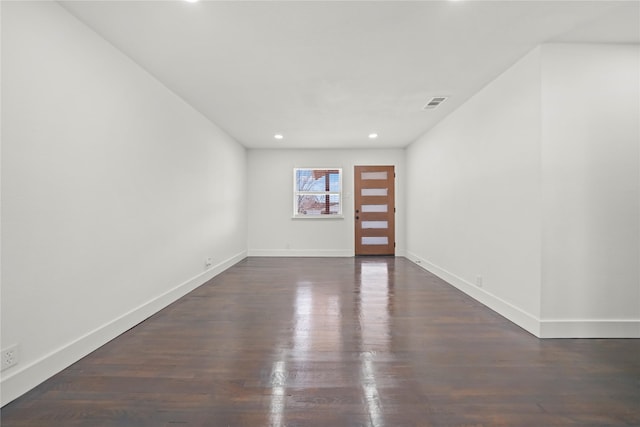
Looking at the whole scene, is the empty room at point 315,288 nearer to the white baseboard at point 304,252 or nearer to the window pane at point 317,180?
the white baseboard at point 304,252

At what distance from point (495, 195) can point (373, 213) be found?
386 centimetres

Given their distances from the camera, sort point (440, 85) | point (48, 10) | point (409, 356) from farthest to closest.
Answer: point (440, 85), point (409, 356), point (48, 10)

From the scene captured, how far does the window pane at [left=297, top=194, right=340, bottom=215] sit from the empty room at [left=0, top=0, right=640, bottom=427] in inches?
124

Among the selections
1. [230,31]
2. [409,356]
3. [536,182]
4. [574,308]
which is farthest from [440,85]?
[409,356]

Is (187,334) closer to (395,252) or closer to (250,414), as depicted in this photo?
(250,414)

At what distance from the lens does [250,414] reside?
62.7 inches

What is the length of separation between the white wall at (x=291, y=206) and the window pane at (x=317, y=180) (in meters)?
0.17

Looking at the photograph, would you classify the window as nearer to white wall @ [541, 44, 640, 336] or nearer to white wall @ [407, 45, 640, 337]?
white wall @ [407, 45, 640, 337]

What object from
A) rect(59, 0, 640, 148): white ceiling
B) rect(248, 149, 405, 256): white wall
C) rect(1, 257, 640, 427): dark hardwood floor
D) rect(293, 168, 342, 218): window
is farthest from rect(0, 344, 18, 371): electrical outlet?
rect(293, 168, 342, 218): window

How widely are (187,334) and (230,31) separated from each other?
2.55 m

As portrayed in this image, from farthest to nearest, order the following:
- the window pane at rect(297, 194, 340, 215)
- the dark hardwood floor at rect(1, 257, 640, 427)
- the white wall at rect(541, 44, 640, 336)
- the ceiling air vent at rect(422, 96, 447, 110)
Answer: the window pane at rect(297, 194, 340, 215)
the ceiling air vent at rect(422, 96, 447, 110)
the white wall at rect(541, 44, 640, 336)
the dark hardwood floor at rect(1, 257, 640, 427)

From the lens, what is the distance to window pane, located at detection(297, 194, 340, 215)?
23.2 ft

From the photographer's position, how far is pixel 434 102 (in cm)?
388

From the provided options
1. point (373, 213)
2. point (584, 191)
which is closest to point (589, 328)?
point (584, 191)
